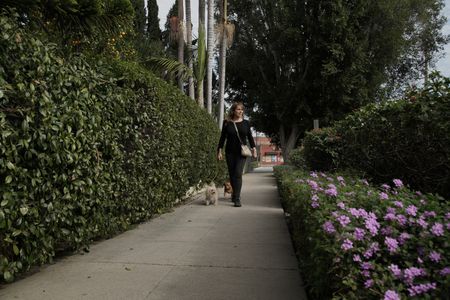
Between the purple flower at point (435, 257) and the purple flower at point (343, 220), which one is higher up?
the purple flower at point (343, 220)

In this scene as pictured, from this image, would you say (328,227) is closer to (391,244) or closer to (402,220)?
(391,244)

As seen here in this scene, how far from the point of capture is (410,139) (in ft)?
17.3

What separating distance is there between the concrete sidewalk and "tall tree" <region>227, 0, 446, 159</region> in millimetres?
20198

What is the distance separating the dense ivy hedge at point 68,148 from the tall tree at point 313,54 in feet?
65.5

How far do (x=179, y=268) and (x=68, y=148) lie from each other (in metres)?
1.52

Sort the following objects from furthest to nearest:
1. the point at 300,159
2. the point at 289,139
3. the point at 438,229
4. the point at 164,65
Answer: the point at 289,139, the point at 164,65, the point at 300,159, the point at 438,229

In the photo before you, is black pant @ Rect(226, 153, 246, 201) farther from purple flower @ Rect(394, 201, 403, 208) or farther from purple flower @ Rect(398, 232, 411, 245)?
purple flower @ Rect(398, 232, 411, 245)

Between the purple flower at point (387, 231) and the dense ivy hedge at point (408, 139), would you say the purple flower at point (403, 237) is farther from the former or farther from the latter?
the dense ivy hedge at point (408, 139)

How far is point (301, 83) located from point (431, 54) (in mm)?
12215

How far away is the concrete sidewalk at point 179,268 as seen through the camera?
3.34m

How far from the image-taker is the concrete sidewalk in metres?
3.34

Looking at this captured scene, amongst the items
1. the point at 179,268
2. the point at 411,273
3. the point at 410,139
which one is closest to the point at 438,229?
the point at 411,273

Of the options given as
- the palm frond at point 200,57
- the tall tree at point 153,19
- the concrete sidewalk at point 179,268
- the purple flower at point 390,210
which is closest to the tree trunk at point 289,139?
the tall tree at point 153,19

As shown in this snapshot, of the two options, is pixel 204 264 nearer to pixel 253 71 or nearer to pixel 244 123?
pixel 244 123
